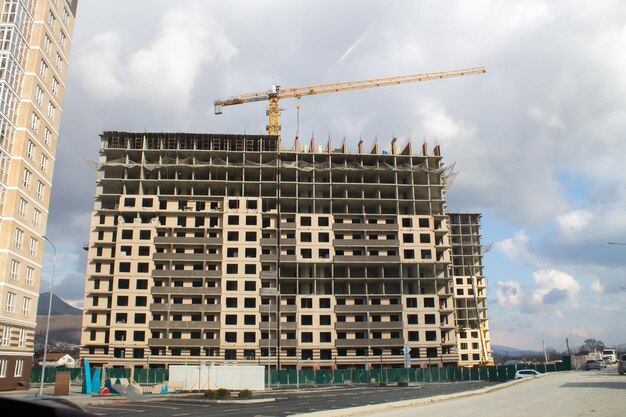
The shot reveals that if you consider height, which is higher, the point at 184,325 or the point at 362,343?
the point at 184,325

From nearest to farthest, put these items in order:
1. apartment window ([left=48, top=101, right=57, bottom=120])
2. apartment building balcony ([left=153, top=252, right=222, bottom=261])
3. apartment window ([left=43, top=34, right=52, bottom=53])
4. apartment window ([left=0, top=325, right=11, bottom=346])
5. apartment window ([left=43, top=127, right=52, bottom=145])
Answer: apartment window ([left=0, top=325, right=11, bottom=346]) < apartment window ([left=43, top=34, right=52, bottom=53]) < apartment window ([left=43, top=127, right=52, bottom=145]) < apartment window ([left=48, top=101, right=57, bottom=120]) < apartment building balcony ([left=153, top=252, right=222, bottom=261])

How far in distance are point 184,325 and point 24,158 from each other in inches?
1741

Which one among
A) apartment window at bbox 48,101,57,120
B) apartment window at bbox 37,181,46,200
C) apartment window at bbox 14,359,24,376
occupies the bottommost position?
apartment window at bbox 14,359,24,376

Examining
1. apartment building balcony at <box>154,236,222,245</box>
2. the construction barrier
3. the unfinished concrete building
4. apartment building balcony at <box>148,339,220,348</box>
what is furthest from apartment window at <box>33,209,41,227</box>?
the unfinished concrete building

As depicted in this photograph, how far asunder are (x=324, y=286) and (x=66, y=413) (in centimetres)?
9791

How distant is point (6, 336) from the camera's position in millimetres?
54344

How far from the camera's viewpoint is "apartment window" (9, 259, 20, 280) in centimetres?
5516

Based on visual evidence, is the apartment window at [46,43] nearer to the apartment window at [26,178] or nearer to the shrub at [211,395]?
the apartment window at [26,178]

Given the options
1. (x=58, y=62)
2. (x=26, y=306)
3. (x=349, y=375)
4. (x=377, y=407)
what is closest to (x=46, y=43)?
(x=58, y=62)

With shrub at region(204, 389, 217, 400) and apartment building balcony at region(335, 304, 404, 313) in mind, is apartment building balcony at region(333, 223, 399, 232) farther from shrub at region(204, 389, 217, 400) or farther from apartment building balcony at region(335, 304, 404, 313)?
shrub at region(204, 389, 217, 400)

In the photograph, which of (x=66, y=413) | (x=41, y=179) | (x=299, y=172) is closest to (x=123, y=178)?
(x=299, y=172)

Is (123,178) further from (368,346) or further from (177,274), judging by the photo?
(368,346)

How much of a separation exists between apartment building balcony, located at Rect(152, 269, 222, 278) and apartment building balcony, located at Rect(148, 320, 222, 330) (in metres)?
7.88

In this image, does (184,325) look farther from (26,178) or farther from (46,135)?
(26,178)
